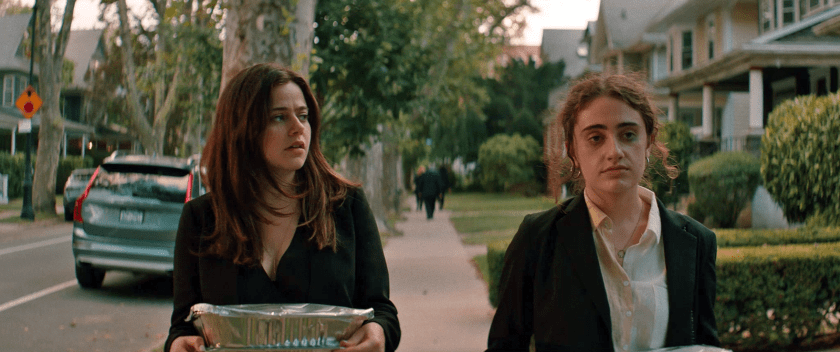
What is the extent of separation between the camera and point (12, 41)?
806 inches

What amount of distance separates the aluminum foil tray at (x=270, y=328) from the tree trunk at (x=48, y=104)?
18.9 metres

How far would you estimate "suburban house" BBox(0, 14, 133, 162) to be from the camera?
17.7 meters

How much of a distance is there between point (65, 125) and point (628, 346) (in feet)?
67.8

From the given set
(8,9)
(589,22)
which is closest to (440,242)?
(8,9)

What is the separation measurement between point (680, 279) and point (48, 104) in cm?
2138

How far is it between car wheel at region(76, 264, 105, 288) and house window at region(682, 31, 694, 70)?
2285 centimetres

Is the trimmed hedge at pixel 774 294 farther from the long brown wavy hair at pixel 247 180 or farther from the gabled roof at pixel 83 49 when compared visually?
the gabled roof at pixel 83 49

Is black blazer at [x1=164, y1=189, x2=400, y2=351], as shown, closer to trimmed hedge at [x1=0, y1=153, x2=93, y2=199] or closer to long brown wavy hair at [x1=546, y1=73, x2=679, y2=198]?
long brown wavy hair at [x1=546, y1=73, x2=679, y2=198]

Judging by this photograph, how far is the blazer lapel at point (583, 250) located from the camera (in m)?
1.94

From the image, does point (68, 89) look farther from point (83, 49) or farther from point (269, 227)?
point (269, 227)

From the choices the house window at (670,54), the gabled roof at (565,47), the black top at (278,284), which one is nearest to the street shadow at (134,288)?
the black top at (278,284)

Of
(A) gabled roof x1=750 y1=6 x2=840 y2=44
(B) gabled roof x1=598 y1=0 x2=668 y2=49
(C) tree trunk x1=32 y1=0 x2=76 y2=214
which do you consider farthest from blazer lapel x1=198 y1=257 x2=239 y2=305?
(B) gabled roof x1=598 y1=0 x2=668 y2=49

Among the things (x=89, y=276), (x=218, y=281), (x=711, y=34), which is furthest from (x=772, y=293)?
(x=711, y=34)

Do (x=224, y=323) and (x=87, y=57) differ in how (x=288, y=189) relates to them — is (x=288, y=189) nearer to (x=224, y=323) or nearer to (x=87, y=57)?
(x=224, y=323)
